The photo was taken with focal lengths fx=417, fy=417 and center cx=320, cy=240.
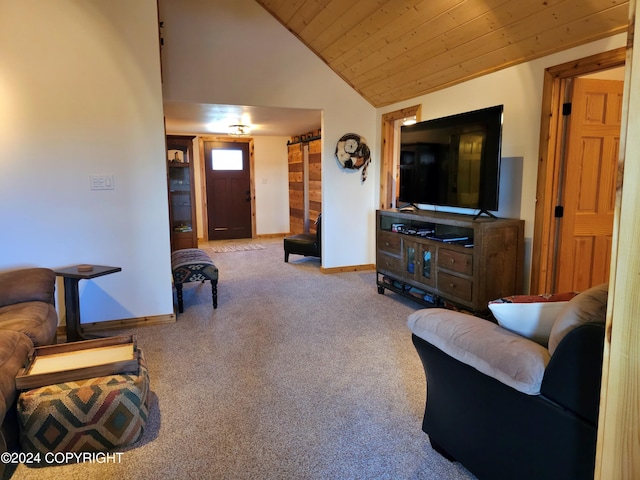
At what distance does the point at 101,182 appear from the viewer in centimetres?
338

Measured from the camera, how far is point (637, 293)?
0.86m

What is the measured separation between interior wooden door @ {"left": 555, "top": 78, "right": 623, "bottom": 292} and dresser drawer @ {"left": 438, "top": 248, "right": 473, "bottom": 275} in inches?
26.7

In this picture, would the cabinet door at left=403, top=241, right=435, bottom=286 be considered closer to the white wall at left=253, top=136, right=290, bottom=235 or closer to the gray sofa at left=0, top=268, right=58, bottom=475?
the gray sofa at left=0, top=268, right=58, bottom=475

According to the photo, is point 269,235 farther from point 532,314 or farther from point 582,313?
point 582,313

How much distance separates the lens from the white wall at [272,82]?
4.45m

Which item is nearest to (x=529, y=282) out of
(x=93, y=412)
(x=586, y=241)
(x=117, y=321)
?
(x=586, y=241)

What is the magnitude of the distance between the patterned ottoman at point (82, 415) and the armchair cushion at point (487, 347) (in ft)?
4.56

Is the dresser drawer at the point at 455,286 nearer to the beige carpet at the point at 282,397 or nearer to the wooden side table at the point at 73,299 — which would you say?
the beige carpet at the point at 282,397

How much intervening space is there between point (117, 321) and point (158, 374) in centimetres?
110

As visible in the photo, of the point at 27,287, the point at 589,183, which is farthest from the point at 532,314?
the point at 27,287

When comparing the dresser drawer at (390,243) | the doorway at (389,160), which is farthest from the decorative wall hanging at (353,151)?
the dresser drawer at (390,243)

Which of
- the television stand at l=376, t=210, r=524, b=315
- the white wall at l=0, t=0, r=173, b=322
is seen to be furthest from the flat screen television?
the white wall at l=0, t=0, r=173, b=322

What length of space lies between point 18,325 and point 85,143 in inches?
63.7

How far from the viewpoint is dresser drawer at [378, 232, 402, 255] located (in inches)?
169
